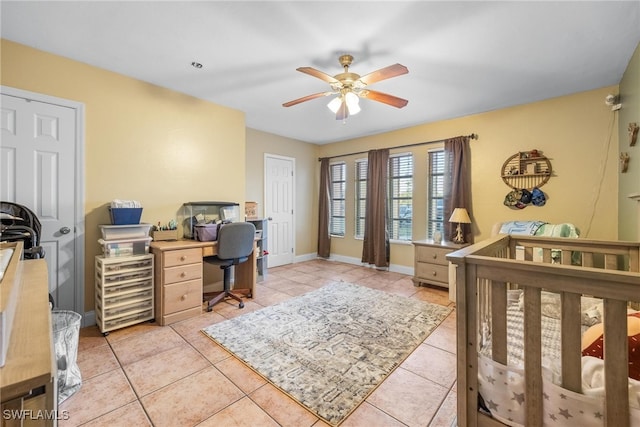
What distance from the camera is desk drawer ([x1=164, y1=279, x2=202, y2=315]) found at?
2627 mm

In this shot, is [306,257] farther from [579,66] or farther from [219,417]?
[579,66]

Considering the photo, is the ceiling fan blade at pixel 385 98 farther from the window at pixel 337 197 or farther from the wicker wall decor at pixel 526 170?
the window at pixel 337 197

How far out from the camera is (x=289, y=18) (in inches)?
75.4

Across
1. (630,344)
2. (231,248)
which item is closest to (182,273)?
(231,248)

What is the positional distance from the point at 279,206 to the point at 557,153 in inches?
164

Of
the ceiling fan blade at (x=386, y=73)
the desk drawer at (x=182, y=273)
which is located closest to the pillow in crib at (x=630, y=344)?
the ceiling fan blade at (x=386, y=73)

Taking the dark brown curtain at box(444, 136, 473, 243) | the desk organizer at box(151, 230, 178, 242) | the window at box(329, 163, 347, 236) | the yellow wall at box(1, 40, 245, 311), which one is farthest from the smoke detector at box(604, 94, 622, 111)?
the desk organizer at box(151, 230, 178, 242)

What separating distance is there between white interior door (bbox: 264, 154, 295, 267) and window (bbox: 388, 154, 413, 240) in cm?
194

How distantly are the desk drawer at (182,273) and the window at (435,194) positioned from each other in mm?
3435

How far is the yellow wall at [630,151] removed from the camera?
2217 millimetres

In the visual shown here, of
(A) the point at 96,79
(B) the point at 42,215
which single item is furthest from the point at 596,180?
(B) the point at 42,215

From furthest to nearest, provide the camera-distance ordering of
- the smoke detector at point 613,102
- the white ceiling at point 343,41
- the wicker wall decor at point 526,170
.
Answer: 1. the wicker wall decor at point 526,170
2. the smoke detector at point 613,102
3. the white ceiling at point 343,41

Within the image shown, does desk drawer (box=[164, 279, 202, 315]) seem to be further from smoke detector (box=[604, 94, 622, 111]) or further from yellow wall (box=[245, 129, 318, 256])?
smoke detector (box=[604, 94, 622, 111])

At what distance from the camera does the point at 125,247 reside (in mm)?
2586
